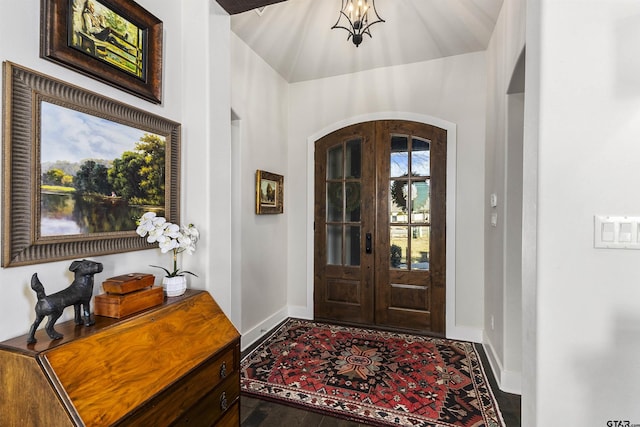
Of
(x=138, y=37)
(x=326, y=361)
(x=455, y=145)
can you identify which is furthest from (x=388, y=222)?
(x=138, y=37)

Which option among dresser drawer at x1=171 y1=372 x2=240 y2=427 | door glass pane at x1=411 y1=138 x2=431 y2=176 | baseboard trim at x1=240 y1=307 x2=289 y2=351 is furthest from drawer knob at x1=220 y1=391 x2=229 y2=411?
door glass pane at x1=411 y1=138 x2=431 y2=176

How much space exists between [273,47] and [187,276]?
8.45 feet

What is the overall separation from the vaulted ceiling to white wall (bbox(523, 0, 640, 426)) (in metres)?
1.71

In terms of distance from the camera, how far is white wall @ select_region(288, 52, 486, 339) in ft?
11.1

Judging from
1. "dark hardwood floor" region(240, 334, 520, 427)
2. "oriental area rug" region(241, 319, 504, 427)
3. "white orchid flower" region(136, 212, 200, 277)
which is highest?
"white orchid flower" region(136, 212, 200, 277)

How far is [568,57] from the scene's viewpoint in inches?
48.7

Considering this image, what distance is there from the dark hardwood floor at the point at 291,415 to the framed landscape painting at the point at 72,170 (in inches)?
52.6

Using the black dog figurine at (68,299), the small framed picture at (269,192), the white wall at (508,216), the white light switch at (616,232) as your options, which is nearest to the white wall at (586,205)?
the white light switch at (616,232)

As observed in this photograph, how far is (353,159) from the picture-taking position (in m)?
3.84

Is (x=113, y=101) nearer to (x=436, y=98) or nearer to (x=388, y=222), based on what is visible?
(x=388, y=222)

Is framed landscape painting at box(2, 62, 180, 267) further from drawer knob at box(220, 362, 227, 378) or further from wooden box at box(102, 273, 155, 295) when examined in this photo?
drawer knob at box(220, 362, 227, 378)

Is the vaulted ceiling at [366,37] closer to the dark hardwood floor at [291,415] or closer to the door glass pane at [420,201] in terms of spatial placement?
the door glass pane at [420,201]

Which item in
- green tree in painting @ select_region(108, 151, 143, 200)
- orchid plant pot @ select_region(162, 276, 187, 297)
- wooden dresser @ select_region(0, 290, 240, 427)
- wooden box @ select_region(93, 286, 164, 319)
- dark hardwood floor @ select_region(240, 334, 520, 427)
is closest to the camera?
wooden dresser @ select_region(0, 290, 240, 427)

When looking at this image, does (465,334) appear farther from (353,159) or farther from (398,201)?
(353,159)
